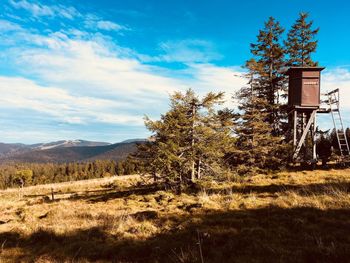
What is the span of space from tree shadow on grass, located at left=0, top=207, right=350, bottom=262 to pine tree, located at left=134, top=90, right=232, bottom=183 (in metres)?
6.49

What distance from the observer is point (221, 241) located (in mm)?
5680

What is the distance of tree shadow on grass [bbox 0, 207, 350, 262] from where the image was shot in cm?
477

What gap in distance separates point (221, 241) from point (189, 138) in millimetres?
9512

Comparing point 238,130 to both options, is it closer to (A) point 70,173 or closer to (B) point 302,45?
(B) point 302,45

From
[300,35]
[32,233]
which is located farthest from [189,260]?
[300,35]

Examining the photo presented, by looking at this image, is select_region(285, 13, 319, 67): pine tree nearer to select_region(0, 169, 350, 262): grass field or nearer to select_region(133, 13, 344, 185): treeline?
select_region(133, 13, 344, 185): treeline

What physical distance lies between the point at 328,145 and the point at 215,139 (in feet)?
81.4

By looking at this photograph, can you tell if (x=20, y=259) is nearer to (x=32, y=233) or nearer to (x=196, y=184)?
(x=32, y=233)

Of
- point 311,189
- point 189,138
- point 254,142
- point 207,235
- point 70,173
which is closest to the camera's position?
point 207,235

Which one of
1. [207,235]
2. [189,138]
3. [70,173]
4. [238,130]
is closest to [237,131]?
[238,130]

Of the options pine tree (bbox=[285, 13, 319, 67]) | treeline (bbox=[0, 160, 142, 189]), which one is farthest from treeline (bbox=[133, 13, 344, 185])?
treeline (bbox=[0, 160, 142, 189])

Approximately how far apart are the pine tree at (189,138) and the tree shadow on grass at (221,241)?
649cm

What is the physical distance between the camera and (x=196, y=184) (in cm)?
1455

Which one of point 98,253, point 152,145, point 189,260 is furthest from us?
point 152,145
